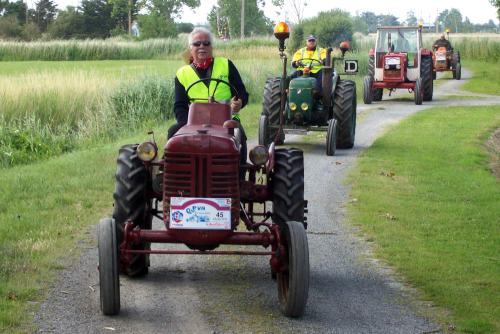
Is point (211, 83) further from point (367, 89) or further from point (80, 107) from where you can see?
point (367, 89)

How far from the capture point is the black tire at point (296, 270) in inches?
260

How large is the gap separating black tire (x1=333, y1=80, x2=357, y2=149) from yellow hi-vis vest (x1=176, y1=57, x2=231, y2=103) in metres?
8.79


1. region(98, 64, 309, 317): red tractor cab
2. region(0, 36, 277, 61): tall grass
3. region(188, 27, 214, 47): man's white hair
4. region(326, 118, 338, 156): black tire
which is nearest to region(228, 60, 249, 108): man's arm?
region(188, 27, 214, 47): man's white hair

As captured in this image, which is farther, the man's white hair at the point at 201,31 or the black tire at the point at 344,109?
the black tire at the point at 344,109

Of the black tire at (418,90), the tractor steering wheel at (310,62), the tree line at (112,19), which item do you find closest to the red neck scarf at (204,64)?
the tractor steering wheel at (310,62)

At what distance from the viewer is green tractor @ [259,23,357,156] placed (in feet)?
54.1

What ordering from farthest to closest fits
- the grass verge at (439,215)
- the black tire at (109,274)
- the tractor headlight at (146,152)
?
the grass verge at (439,215)
the tractor headlight at (146,152)
the black tire at (109,274)

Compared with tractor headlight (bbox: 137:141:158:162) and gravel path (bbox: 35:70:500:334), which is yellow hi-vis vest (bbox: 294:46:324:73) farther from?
tractor headlight (bbox: 137:141:158:162)

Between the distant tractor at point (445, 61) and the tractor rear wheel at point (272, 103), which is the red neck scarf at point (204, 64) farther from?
the distant tractor at point (445, 61)

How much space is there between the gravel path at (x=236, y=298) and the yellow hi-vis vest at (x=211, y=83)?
1.47 metres

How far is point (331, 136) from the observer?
52.6 feet

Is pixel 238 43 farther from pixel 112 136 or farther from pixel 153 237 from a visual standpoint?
pixel 153 237

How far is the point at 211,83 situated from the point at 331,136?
8.13 m

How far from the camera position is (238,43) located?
217 ft
